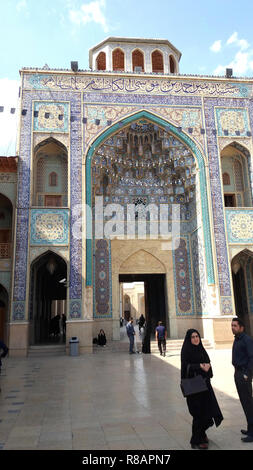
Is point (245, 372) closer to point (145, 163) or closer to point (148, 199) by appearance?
point (148, 199)

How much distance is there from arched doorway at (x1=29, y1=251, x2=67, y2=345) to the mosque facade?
105 mm

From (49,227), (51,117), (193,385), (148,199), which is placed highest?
(51,117)

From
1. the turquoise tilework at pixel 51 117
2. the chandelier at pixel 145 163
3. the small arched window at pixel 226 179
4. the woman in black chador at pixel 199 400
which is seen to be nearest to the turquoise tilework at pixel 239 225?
the small arched window at pixel 226 179

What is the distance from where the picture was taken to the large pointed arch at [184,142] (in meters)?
10.5

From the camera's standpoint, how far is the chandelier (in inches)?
457

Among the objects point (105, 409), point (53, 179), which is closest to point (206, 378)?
point (105, 409)

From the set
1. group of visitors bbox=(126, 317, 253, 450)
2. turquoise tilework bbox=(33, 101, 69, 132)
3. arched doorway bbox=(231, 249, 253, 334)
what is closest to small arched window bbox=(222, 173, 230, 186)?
arched doorway bbox=(231, 249, 253, 334)

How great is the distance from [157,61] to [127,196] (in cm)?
539

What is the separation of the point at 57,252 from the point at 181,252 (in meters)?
4.40

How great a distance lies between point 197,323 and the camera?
11.5 metres

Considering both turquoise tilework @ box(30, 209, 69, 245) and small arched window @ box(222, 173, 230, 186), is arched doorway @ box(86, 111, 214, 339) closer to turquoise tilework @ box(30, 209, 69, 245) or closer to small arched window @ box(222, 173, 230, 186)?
turquoise tilework @ box(30, 209, 69, 245)

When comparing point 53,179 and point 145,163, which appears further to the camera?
point 145,163

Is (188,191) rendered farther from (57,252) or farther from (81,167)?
(57,252)

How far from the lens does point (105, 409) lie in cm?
406
